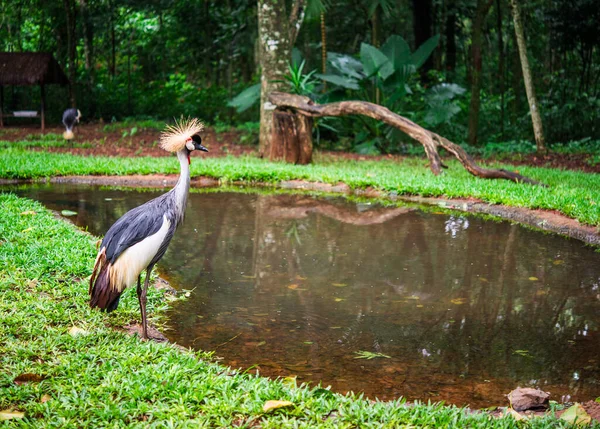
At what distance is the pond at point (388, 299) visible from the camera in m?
3.89

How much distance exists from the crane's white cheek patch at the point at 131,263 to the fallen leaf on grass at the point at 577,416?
242 cm

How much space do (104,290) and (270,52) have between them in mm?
9146

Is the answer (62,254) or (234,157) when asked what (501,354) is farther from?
(234,157)

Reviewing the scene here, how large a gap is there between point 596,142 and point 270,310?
35.7ft

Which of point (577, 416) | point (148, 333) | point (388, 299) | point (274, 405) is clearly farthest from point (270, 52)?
point (577, 416)

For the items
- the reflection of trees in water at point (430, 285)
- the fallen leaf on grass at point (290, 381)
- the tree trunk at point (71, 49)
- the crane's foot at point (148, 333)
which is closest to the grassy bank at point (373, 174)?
the reflection of trees in water at point (430, 285)

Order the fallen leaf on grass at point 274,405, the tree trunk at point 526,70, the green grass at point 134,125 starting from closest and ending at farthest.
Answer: the fallen leaf on grass at point 274,405
the tree trunk at point 526,70
the green grass at point 134,125

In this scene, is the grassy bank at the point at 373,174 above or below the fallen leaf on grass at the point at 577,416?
above

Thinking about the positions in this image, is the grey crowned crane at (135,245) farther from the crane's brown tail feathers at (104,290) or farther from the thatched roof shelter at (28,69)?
the thatched roof shelter at (28,69)

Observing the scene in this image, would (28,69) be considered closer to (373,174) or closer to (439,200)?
(373,174)

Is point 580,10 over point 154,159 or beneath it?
over

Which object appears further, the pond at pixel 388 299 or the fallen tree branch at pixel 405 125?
the fallen tree branch at pixel 405 125

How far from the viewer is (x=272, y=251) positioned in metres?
6.46

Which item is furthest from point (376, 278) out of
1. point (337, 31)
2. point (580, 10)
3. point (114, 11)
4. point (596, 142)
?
point (114, 11)
